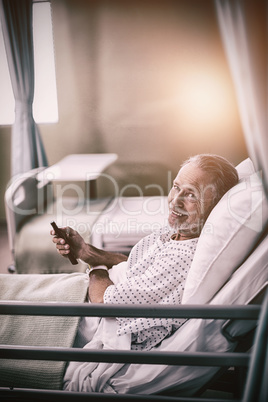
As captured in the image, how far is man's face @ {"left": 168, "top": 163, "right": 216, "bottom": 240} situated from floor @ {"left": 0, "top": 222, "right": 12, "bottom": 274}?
1910mm

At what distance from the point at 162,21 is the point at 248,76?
102 inches

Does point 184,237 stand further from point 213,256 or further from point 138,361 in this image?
point 138,361

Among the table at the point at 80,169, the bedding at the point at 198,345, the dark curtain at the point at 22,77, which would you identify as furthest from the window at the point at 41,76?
the bedding at the point at 198,345

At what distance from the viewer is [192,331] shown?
1.18 m

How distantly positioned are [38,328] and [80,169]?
1.92 meters

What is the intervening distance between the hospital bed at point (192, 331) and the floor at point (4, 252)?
1863 millimetres

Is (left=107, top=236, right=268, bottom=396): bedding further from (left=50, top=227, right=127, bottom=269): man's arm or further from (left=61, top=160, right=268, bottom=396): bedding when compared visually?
(left=50, top=227, right=127, bottom=269): man's arm

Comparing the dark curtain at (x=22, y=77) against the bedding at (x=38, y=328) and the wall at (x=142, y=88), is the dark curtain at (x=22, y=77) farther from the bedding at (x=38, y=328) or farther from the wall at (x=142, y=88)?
the bedding at (x=38, y=328)

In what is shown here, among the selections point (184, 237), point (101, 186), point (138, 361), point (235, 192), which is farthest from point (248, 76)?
point (101, 186)

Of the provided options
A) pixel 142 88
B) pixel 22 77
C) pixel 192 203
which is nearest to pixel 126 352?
pixel 192 203

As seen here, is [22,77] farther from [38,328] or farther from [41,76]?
[38,328]

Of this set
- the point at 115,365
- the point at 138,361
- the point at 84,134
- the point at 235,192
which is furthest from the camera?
the point at 84,134

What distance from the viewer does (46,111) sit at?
373 centimetres

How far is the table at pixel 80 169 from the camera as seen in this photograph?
2.94 metres
